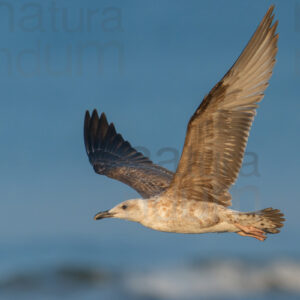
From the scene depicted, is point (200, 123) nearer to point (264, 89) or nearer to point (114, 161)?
point (264, 89)

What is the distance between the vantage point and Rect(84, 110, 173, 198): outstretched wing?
12.6 m

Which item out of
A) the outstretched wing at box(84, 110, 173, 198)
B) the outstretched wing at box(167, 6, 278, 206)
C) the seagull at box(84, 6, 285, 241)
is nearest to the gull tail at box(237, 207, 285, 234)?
the seagull at box(84, 6, 285, 241)

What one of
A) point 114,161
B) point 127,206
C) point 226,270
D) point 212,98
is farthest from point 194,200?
point 226,270

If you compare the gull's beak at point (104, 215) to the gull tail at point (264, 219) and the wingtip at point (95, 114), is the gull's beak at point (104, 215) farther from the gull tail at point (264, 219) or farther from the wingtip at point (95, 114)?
the wingtip at point (95, 114)

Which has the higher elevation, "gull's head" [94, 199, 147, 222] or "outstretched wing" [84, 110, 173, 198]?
"outstretched wing" [84, 110, 173, 198]

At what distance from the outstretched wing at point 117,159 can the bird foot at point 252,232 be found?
2031 millimetres

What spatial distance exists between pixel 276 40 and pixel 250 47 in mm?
406

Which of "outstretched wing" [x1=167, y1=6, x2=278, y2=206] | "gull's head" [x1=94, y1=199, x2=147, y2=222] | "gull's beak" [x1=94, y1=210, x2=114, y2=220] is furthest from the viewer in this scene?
"gull's beak" [x1=94, y1=210, x2=114, y2=220]

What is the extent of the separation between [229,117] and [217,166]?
34.6 inches

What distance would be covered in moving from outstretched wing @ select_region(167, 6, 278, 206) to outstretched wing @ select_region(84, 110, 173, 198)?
2241 millimetres

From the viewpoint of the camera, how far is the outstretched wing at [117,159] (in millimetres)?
12633

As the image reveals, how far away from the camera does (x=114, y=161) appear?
14.1 m

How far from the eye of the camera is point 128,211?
10602 mm

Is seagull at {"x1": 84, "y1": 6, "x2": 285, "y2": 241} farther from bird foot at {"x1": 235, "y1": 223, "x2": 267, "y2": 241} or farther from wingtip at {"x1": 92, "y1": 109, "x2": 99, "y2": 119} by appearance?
wingtip at {"x1": 92, "y1": 109, "x2": 99, "y2": 119}
